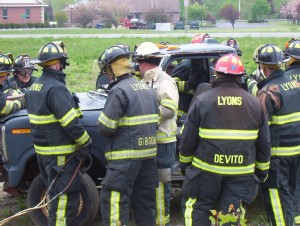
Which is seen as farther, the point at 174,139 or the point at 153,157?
the point at 174,139

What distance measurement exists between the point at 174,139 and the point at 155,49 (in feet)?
3.09

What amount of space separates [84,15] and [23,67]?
192 ft

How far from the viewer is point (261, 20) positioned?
69.7m

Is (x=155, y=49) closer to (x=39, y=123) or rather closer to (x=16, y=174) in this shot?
(x=39, y=123)

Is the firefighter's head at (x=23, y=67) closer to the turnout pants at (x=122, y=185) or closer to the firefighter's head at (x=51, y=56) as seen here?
the firefighter's head at (x=51, y=56)

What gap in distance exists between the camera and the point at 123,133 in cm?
485

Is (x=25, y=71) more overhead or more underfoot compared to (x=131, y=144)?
more overhead

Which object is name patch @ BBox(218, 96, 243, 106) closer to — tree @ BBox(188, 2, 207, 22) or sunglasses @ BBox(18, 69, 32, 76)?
sunglasses @ BBox(18, 69, 32, 76)

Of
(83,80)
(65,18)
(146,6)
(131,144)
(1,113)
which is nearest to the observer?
(131,144)

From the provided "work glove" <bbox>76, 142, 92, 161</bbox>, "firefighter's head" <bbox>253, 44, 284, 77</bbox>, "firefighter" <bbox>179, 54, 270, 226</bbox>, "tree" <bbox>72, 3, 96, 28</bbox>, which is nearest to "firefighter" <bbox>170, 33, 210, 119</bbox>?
"firefighter's head" <bbox>253, 44, 284, 77</bbox>

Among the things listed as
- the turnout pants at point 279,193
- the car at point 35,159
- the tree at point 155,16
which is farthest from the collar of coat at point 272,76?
the tree at point 155,16

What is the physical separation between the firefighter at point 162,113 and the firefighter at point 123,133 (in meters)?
0.42

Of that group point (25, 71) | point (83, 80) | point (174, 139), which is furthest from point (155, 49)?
point (83, 80)

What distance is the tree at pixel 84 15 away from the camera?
64625mm
